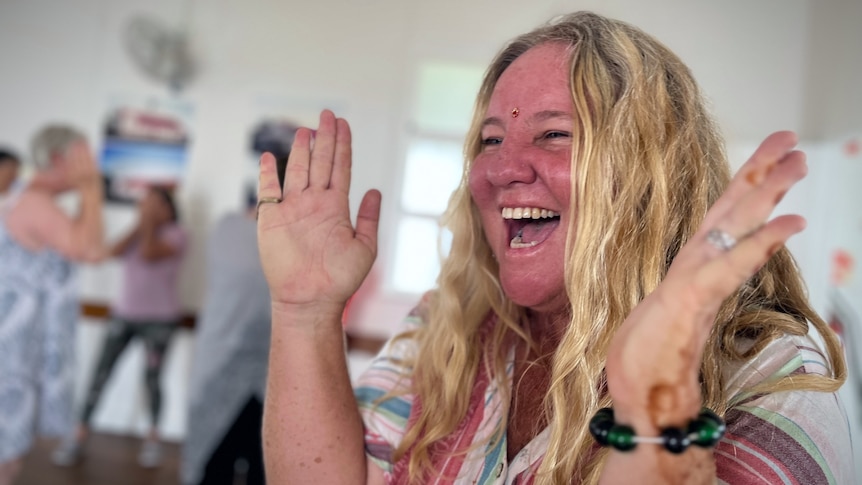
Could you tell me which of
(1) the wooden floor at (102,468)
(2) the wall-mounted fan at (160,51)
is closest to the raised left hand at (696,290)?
(1) the wooden floor at (102,468)

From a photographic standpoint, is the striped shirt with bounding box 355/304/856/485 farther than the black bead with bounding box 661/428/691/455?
Yes

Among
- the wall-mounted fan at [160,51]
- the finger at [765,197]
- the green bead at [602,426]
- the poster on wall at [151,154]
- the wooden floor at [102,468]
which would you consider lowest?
the wooden floor at [102,468]

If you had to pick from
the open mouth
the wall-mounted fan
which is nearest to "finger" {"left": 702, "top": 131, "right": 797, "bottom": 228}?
the open mouth

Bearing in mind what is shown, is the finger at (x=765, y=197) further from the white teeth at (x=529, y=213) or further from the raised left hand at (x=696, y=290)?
the white teeth at (x=529, y=213)

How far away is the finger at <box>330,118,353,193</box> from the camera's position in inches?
43.5

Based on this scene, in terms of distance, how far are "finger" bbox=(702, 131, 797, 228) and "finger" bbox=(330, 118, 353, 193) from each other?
63 centimetres

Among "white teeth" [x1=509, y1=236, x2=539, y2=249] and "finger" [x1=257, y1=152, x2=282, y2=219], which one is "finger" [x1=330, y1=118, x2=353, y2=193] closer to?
"finger" [x1=257, y1=152, x2=282, y2=219]

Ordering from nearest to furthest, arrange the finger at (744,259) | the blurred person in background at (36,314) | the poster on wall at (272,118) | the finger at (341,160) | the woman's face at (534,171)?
the finger at (744,259), the woman's face at (534,171), the finger at (341,160), the blurred person in background at (36,314), the poster on wall at (272,118)

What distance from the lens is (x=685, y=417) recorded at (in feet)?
2.03

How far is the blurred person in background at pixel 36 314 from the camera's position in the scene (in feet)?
8.22

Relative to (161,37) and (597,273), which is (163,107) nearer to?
(161,37)

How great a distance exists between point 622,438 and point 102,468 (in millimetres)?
3896

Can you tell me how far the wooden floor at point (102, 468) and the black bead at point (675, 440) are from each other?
3622 millimetres

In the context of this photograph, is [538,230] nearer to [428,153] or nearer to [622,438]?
[622,438]
